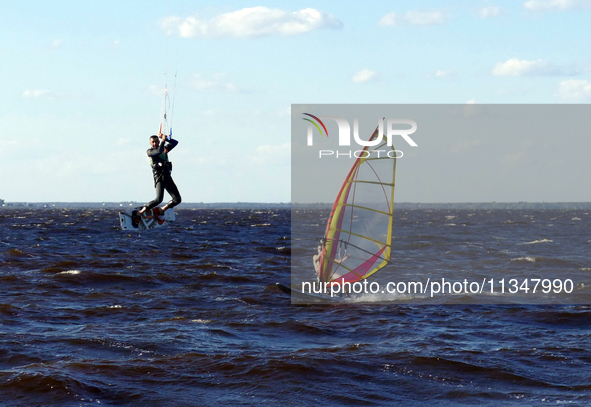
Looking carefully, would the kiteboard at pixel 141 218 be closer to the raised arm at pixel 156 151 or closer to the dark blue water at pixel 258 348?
the dark blue water at pixel 258 348

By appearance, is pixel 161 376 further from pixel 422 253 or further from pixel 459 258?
pixel 422 253

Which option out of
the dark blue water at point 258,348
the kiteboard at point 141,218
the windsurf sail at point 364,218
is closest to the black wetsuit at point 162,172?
the kiteboard at point 141,218

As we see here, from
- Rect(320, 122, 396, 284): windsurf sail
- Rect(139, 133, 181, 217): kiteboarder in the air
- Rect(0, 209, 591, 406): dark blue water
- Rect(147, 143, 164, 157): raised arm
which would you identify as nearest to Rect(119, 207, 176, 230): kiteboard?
Rect(139, 133, 181, 217): kiteboarder in the air

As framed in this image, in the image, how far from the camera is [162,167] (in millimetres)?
14195

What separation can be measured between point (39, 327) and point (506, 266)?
70.1ft

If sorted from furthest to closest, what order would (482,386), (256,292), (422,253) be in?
(422,253) → (256,292) → (482,386)

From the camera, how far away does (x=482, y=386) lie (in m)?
10.5

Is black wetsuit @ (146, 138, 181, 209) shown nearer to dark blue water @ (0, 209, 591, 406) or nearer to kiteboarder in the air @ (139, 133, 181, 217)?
kiteboarder in the air @ (139, 133, 181, 217)

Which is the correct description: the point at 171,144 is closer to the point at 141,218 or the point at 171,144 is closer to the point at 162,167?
the point at 162,167

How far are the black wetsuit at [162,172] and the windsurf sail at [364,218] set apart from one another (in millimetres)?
4016

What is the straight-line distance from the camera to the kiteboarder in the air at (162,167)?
13.9 metres

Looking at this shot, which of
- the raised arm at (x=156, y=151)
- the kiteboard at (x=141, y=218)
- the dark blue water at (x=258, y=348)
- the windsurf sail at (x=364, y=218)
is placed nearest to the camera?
the dark blue water at (x=258, y=348)

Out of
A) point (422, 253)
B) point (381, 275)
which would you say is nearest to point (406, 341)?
point (381, 275)

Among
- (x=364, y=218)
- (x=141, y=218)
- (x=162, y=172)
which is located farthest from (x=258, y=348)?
(x=141, y=218)
